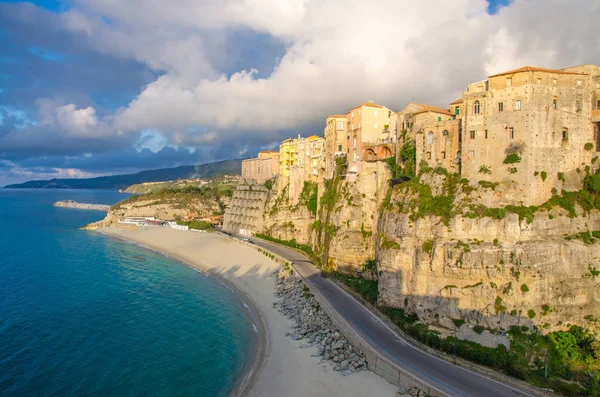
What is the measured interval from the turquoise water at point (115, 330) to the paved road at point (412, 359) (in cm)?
874

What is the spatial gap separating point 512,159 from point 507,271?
25.5 ft

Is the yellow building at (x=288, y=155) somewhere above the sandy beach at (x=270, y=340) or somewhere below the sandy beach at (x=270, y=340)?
above

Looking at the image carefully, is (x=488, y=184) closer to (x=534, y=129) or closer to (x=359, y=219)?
(x=534, y=129)

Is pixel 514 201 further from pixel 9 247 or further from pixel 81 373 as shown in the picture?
pixel 9 247

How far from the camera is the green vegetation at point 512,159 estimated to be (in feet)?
81.1

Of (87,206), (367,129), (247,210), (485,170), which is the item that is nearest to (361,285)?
(485,170)

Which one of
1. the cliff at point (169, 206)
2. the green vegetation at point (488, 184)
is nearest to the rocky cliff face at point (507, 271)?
the green vegetation at point (488, 184)

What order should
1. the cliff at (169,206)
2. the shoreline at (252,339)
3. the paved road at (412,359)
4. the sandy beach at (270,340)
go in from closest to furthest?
the paved road at (412,359) < the sandy beach at (270,340) < the shoreline at (252,339) < the cliff at (169,206)

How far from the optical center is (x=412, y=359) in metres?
21.4

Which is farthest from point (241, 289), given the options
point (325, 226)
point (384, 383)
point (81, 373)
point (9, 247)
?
point (9, 247)

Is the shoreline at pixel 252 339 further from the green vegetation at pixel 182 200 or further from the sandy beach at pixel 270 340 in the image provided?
the green vegetation at pixel 182 200

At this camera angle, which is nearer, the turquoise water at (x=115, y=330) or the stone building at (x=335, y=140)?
the turquoise water at (x=115, y=330)

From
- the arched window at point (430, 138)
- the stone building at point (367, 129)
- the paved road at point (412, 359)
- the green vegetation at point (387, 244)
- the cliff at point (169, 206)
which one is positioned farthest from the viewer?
the cliff at point (169, 206)

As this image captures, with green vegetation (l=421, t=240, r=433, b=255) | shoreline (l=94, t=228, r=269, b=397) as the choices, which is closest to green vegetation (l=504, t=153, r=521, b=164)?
green vegetation (l=421, t=240, r=433, b=255)
